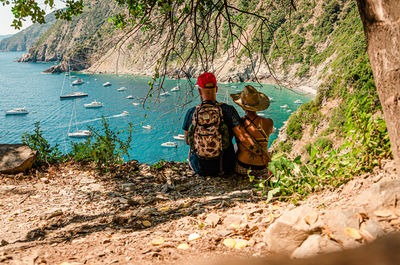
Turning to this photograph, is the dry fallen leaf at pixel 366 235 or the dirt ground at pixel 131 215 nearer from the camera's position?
the dry fallen leaf at pixel 366 235

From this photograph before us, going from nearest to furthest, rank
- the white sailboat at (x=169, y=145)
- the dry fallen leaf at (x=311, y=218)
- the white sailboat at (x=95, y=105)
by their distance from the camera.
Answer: the dry fallen leaf at (x=311, y=218)
the white sailboat at (x=169, y=145)
the white sailboat at (x=95, y=105)

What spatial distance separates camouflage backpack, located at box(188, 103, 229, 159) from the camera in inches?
174

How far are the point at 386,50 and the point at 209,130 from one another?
3.12 metres

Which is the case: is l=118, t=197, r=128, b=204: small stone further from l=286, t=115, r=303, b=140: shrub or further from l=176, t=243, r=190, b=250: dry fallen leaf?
l=286, t=115, r=303, b=140: shrub

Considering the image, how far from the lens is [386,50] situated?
1490 mm

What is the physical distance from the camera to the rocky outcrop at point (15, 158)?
19.0 ft

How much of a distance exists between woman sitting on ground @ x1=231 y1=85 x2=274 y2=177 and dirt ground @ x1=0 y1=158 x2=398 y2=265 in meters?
0.40

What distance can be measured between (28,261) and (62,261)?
273 millimetres

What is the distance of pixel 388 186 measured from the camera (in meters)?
1.73

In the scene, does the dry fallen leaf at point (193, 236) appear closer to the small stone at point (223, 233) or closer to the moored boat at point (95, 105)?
the small stone at point (223, 233)

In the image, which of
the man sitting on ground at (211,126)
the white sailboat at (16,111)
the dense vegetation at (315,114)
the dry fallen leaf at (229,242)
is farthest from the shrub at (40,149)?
the white sailboat at (16,111)

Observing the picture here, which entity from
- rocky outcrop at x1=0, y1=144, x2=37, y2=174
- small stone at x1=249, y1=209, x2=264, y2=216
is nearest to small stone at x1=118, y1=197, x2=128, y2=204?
small stone at x1=249, y1=209, x2=264, y2=216

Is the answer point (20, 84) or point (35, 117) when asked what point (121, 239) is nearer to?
point (35, 117)

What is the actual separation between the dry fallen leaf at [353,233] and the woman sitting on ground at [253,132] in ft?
9.40
